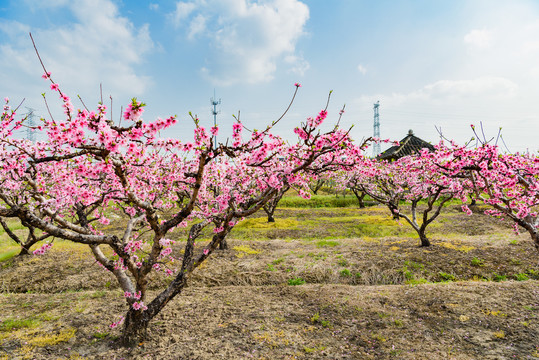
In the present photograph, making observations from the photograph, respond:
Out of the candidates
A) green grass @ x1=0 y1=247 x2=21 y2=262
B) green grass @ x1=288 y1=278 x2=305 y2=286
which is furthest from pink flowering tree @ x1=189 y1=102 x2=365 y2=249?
green grass @ x1=0 y1=247 x2=21 y2=262

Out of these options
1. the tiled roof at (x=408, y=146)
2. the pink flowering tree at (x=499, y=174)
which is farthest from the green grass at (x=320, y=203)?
the pink flowering tree at (x=499, y=174)

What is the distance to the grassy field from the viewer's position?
→ 597cm

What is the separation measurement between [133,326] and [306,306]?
15.2 feet

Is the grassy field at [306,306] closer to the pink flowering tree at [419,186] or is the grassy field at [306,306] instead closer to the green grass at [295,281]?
the green grass at [295,281]

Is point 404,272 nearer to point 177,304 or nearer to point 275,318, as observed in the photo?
point 275,318

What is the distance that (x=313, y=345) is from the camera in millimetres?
6113

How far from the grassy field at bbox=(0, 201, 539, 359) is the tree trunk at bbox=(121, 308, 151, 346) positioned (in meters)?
0.23

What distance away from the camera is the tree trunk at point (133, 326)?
6105mm

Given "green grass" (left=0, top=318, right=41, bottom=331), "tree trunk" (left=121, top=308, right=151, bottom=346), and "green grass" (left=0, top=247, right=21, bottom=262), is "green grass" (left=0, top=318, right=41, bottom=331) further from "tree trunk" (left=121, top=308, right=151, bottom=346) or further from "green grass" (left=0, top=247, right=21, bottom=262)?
"green grass" (left=0, top=247, right=21, bottom=262)

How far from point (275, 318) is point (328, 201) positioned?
31.2m

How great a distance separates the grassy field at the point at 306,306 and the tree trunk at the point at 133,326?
0.76 feet

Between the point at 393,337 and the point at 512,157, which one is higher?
the point at 512,157

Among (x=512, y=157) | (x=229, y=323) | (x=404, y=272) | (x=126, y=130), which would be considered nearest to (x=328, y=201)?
(x=404, y=272)

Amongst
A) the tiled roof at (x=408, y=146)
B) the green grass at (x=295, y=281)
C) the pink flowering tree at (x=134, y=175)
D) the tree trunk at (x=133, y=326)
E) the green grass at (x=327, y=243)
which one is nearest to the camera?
the pink flowering tree at (x=134, y=175)
